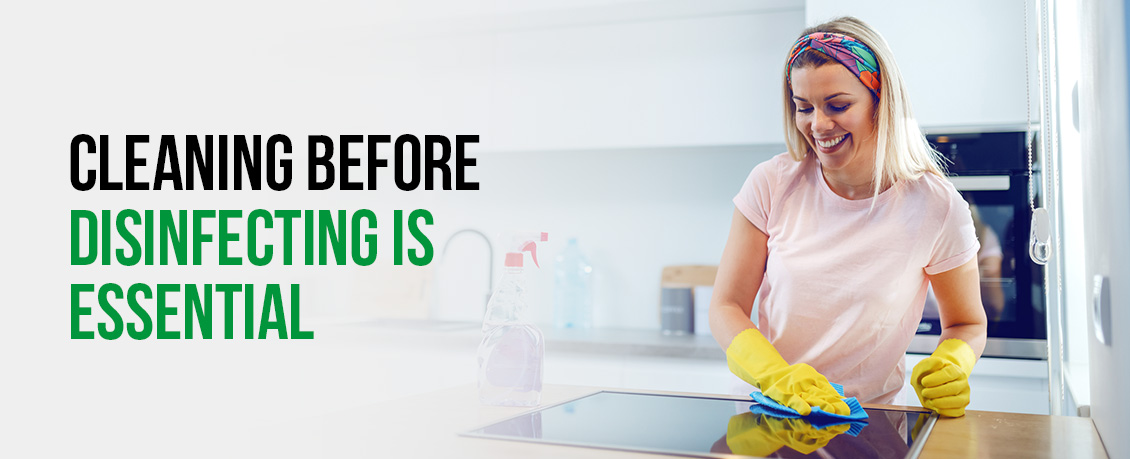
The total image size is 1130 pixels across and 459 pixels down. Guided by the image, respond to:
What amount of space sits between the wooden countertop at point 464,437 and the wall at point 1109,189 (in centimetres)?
5

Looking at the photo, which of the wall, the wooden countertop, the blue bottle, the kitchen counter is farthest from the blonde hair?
the blue bottle

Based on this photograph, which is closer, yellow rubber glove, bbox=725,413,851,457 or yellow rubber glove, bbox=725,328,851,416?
yellow rubber glove, bbox=725,413,851,457

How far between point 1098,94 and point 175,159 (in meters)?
2.60

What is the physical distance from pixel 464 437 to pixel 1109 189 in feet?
2.27

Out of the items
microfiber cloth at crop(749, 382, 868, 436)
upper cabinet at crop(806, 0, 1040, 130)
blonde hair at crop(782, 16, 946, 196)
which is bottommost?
microfiber cloth at crop(749, 382, 868, 436)

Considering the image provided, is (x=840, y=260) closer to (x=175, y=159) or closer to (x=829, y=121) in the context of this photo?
(x=829, y=121)

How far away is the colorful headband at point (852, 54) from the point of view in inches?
46.4

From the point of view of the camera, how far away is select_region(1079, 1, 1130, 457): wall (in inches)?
27.1

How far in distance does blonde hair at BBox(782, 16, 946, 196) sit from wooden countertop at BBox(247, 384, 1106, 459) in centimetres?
39

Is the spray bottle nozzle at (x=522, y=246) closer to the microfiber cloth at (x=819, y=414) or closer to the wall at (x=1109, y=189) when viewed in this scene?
the microfiber cloth at (x=819, y=414)

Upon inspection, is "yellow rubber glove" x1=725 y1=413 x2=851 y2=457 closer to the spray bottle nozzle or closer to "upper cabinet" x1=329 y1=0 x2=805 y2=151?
the spray bottle nozzle

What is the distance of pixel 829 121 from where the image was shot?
1.20m

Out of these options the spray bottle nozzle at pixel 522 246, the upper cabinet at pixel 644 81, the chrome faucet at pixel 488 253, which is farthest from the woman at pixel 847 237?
the chrome faucet at pixel 488 253

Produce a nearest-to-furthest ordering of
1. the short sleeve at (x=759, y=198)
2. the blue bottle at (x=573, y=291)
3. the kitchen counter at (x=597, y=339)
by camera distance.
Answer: the short sleeve at (x=759, y=198), the kitchen counter at (x=597, y=339), the blue bottle at (x=573, y=291)
